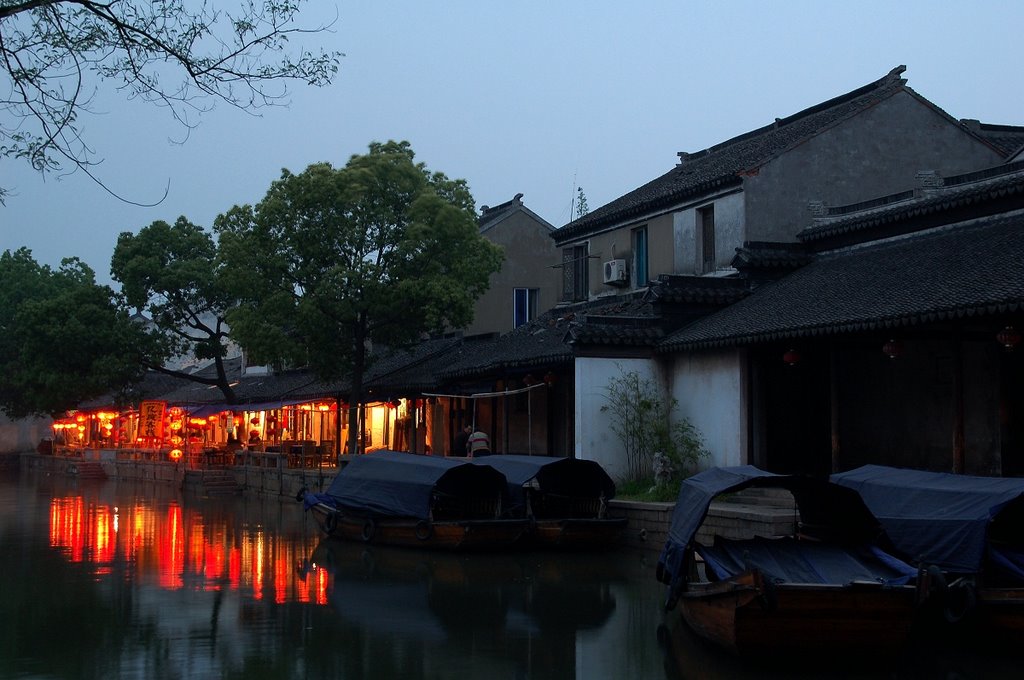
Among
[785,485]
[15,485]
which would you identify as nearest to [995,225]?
[785,485]

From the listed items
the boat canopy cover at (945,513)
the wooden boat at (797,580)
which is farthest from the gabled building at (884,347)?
the wooden boat at (797,580)

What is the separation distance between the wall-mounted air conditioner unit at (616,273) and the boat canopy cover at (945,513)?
14792mm

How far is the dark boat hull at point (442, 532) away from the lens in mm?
18062

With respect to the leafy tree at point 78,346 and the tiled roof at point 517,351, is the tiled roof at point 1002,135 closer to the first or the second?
the tiled roof at point 517,351

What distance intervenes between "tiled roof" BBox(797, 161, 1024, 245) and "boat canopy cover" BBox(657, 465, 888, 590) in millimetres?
7782

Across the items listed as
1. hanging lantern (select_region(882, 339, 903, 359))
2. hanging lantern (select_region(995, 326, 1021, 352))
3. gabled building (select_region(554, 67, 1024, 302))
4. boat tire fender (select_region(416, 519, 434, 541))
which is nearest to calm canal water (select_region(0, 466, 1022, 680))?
boat tire fender (select_region(416, 519, 434, 541))

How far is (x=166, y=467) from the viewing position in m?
39.2

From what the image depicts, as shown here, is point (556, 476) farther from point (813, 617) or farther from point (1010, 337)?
point (813, 617)

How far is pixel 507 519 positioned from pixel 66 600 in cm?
716

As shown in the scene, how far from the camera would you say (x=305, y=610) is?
1325cm

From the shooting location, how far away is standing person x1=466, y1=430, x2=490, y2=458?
2278 centimetres

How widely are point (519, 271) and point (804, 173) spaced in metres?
15.1

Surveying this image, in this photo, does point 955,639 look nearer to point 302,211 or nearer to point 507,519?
→ point 507,519

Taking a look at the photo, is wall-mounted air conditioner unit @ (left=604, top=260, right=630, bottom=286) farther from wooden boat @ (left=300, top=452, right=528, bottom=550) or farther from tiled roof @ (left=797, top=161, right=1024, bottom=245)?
wooden boat @ (left=300, top=452, right=528, bottom=550)
